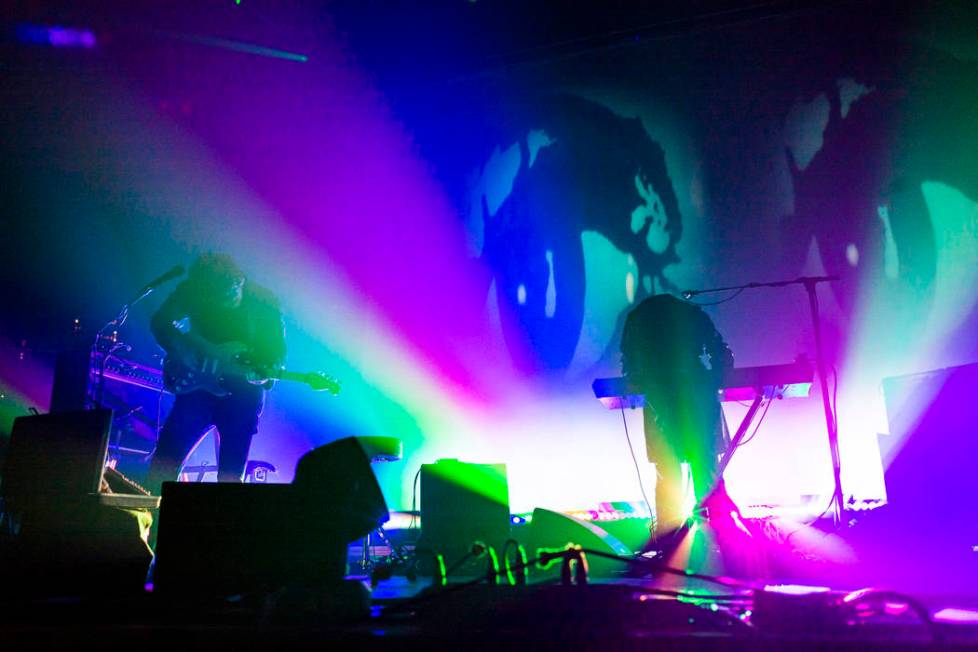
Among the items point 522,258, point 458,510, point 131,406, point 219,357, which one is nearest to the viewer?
point 458,510

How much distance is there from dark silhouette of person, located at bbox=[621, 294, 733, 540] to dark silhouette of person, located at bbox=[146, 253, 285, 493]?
2172 millimetres

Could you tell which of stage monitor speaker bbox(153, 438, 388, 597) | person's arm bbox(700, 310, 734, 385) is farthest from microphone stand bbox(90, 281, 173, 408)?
person's arm bbox(700, 310, 734, 385)

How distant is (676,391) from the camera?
3.42 meters

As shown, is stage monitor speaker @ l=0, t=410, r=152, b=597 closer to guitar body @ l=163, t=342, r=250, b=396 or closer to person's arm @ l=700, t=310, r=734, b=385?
guitar body @ l=163, t=342, r=250, b=396

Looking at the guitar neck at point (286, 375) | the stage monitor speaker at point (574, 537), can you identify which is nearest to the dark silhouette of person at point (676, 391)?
the stage monitor speaker at point (574, 537)

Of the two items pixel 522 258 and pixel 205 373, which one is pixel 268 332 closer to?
pixel 205 373

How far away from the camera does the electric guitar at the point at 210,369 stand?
Result: 3492 mm

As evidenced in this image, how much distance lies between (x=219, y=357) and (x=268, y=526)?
7.57 ft

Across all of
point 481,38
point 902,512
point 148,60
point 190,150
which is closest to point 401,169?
point 481,38

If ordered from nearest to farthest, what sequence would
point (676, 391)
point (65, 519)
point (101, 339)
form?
point (65, 519) < point (676, 391) < point (101, 339)

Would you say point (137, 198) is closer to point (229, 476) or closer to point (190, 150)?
point (190, 150)

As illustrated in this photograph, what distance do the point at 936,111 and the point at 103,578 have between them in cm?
652

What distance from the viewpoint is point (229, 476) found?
3443mm

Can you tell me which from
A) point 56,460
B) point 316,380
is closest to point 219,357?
→ point 316,380
